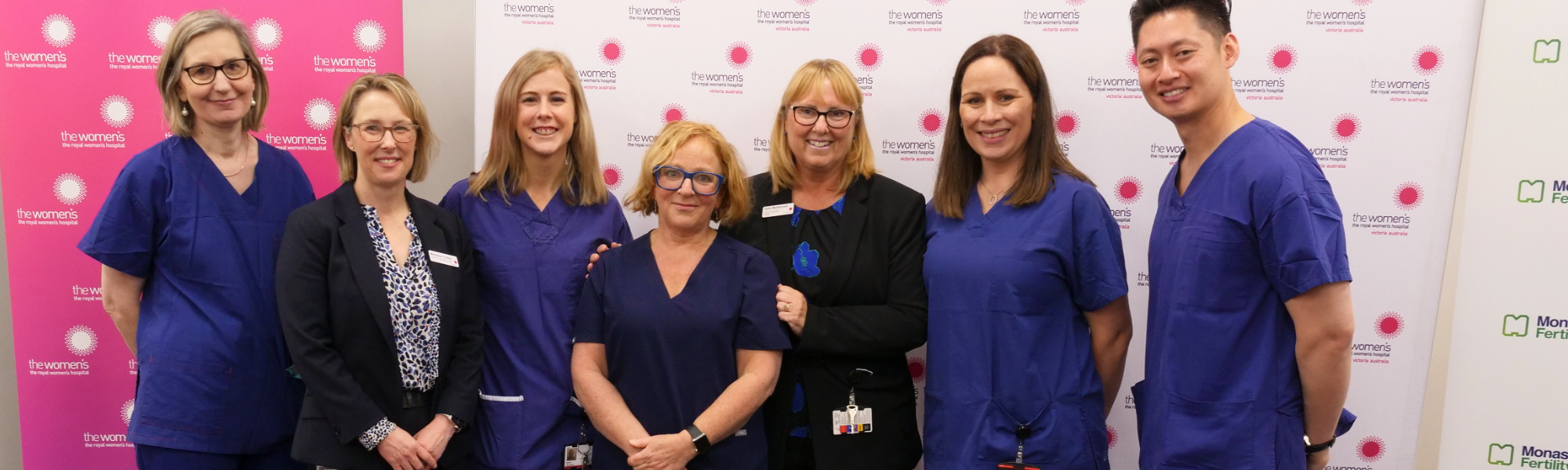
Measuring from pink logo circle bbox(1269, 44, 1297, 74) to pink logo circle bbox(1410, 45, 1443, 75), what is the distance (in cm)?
38

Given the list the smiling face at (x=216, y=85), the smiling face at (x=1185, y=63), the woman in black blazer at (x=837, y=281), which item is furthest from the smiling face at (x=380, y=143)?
the smiling face at (x=1185, y=63)

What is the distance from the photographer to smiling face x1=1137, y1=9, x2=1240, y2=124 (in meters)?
2.05

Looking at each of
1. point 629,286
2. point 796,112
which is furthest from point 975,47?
point 629,286

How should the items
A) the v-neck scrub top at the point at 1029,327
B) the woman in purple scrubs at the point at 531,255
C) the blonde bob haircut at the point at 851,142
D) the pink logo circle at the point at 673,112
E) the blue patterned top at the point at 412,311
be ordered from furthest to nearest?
1. the pink logo circle at the point at 673,112
2. the blonde bob haircut at the point at 851,142
3. the woman in purple scrubs at the point at 531,255
4. the v-neck scrub top at the point at 1029,327
5. the blue patterned top at the point at 412,311

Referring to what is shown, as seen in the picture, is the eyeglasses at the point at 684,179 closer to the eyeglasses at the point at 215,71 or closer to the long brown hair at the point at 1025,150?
the long brown hair at the point at 1025,150

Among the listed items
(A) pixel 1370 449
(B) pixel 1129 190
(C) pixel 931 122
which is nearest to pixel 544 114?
(C) pixel 931 122

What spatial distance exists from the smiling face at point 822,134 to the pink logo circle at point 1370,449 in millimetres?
2194

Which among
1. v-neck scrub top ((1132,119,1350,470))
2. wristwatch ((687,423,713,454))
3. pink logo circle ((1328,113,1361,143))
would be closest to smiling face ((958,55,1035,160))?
v-neck scrub top ((1132,119,1350,470))

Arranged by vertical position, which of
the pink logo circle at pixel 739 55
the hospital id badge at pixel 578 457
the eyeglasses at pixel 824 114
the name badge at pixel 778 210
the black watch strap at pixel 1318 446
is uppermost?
the pink logo circle at pixel 739 55

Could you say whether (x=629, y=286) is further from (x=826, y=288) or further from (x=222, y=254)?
(x=222, y=254)

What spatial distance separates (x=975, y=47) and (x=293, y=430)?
2225 millimetres

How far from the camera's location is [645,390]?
2.19 metres

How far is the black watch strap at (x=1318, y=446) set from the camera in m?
2.08

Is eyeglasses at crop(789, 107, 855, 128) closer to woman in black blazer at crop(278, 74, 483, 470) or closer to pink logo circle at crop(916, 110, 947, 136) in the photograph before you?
pink logo circle at crop(916, 110, 947, 136)
